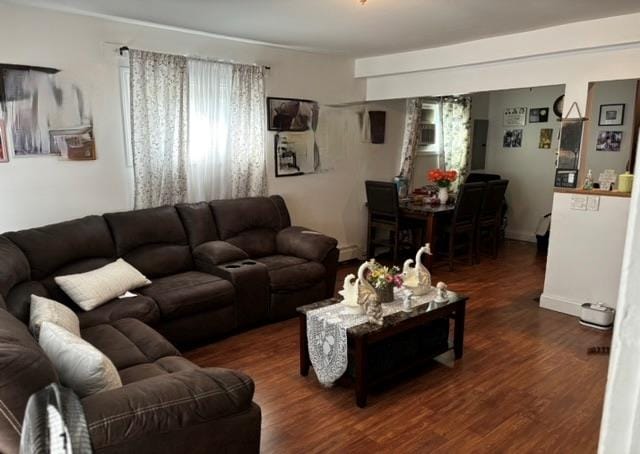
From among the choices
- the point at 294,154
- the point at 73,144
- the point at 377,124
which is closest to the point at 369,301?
the point at 73,144

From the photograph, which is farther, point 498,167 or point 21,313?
point 498,167

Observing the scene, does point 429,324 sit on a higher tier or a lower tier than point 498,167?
lower

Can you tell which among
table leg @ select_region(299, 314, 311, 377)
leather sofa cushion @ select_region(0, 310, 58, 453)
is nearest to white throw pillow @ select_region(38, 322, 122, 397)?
leather sofa cushion @ select_region(0, 310, 58, 453)

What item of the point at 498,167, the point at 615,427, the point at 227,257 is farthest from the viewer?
the point at 498,167

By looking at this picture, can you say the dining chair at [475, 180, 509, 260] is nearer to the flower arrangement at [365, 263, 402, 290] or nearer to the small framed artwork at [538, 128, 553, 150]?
the small framed artwork at [538, 128, 553, 150]

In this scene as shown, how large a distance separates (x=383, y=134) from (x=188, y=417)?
484cm

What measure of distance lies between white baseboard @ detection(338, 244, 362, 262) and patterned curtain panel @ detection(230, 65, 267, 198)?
1480 millimetres

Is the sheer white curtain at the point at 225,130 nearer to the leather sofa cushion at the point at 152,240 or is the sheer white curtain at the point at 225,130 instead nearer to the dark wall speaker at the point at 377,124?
the leather sofa cushion at the point at 152,240

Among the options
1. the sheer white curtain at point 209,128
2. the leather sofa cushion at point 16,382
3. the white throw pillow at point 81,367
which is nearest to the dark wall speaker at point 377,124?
the sheer white curtain at point 209,128

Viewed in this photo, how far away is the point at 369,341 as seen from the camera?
8.46 ft

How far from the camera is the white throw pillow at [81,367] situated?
5.51 feet

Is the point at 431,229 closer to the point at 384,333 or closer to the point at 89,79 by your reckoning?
the point at 384,333

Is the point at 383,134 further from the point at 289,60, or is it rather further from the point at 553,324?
the point at 553,324

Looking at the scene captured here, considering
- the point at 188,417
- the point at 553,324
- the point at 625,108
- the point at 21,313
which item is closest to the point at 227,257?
the point at 21,313
